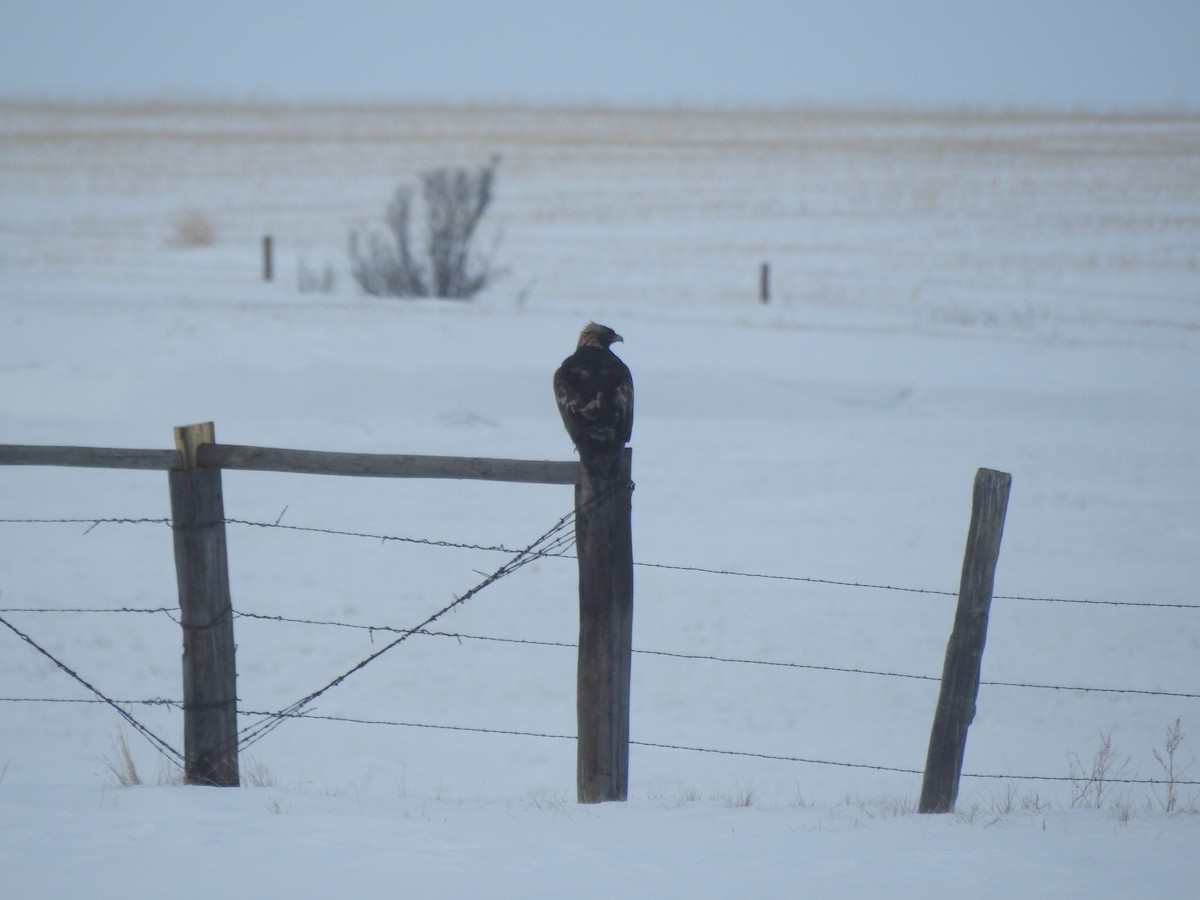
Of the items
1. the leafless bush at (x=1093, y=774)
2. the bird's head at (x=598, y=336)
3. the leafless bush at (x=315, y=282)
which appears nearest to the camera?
the leafless bush at (x=1093, y=774)

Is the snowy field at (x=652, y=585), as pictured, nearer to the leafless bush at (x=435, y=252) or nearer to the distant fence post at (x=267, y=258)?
the distant fence post at (x=267, y=258)

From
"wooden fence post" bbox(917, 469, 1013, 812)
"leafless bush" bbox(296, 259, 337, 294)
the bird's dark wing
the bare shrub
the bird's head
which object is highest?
the bare shrub

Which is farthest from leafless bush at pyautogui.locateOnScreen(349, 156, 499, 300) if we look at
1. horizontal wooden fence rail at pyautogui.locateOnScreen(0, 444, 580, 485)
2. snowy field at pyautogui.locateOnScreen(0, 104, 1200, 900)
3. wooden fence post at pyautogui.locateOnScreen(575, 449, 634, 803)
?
wooden fence post at pyautogui.locateOnScreen(575, 449, 634, 803)

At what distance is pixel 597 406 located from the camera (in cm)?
466

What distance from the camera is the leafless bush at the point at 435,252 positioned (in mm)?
28328

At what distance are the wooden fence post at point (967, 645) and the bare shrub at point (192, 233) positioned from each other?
3750 cm

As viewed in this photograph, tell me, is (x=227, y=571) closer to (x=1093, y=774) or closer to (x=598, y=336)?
(x=598, y=336)

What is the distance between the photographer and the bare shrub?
39875 mm

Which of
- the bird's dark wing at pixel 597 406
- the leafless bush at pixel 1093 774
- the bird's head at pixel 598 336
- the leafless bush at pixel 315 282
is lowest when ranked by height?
the leafless bush at pixel 1093 774

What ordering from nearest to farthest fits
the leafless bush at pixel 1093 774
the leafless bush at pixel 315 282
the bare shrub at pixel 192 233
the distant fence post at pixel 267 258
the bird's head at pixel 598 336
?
the leafless bush at pixel 1093 774, the bird's head at pixel 598 336, the leafless bush at pixel 315 282, the distant fence post at pixel 267 258, the bare shrub at pixel 192 233

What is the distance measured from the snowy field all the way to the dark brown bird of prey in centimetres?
101

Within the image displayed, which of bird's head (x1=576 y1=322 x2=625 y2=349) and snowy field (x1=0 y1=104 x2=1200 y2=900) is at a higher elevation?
bird's head (x1=576 y1=322 x2=625 y2=349)

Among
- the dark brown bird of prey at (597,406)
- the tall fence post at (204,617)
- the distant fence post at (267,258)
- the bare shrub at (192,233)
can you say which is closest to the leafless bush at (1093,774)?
the dark brown bird of prey at (597,406)

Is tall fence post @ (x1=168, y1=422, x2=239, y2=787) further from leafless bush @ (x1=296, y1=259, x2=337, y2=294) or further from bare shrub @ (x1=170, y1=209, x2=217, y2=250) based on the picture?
bare shrub @ (x1=170, y1=209, x2=217, y2=250)
